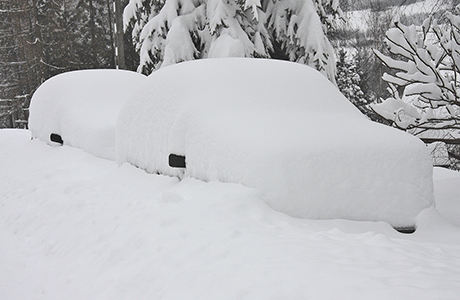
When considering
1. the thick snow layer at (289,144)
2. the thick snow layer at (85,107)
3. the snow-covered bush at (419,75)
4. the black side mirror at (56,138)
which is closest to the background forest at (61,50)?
the thick snow layer at (85,107)

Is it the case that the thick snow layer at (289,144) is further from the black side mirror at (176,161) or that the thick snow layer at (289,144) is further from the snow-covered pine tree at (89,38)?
the snow-covered pine tree at (89,38)

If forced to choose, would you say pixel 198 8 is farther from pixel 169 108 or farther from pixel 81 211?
pixel 81 211

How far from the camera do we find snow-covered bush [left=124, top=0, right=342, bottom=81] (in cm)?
988

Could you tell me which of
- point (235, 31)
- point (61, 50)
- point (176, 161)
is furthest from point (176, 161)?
point (61, 50)

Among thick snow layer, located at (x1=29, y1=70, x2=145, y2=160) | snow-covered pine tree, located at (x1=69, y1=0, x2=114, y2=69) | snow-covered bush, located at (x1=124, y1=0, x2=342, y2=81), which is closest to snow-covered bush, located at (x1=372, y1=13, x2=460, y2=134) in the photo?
thick snow layer, located at (x1=29, y1=70, x2=145, y2=160)

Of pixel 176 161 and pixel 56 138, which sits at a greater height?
pixel 176 161

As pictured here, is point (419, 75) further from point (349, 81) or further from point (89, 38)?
point (89, 38)

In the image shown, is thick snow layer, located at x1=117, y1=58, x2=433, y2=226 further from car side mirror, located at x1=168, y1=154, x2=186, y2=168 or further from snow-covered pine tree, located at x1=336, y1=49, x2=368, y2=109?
snow-covered pine tree, located at x1=336, y1=49, x2=368, y2=109

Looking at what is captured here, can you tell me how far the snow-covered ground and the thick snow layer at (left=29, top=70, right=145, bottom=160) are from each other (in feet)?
5.43

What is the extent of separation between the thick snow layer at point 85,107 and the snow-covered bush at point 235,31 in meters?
2.20

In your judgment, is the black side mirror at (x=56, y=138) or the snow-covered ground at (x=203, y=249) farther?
the black side mirror at (x=56, y=138)

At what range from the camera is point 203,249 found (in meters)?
2.79

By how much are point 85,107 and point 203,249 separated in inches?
208

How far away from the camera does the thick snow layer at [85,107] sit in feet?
22.2
